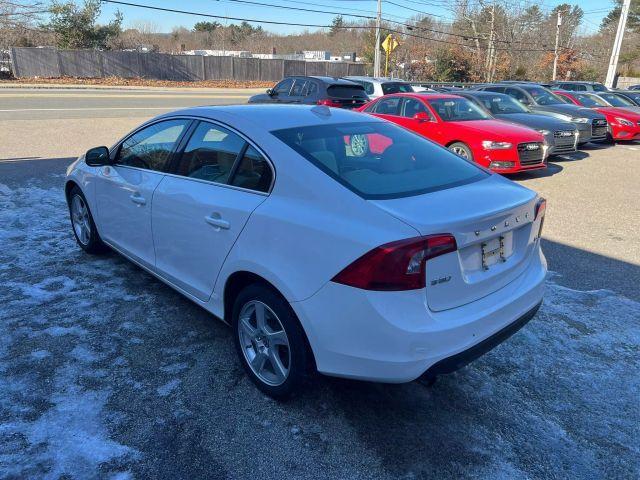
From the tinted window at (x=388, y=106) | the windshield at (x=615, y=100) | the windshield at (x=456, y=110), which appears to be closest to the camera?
the windshield at (x=456, y=110)

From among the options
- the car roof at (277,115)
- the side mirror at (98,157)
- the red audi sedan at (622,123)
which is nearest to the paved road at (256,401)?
the side mirror at (98,157)

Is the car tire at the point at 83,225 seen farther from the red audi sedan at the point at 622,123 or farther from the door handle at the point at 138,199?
the red audi sedan at the point at 622,123

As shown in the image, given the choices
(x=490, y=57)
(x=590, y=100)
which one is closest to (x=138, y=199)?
(x=590, y=100)

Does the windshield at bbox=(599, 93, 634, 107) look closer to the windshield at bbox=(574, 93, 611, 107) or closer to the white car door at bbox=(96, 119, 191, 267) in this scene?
the windshield at bbox=(574, 93, 611, 107)

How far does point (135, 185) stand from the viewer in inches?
153

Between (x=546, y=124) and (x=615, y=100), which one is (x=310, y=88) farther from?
(x=615, y=100)

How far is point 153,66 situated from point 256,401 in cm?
4116

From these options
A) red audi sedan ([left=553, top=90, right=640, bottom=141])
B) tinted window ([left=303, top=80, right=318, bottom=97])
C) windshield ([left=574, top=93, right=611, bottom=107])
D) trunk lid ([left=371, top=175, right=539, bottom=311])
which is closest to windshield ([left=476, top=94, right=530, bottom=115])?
red audi sedan ([left=553, top=90, right=640, bottom=141])

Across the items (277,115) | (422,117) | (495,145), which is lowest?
(495,145)

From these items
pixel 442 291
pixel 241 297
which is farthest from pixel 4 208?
pixel 442 291

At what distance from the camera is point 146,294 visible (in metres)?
4.24

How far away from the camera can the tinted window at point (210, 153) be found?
10.4ft

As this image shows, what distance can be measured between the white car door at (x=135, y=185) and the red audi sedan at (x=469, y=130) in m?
5.61

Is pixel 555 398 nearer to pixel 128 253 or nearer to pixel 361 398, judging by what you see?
pixel 361 398
